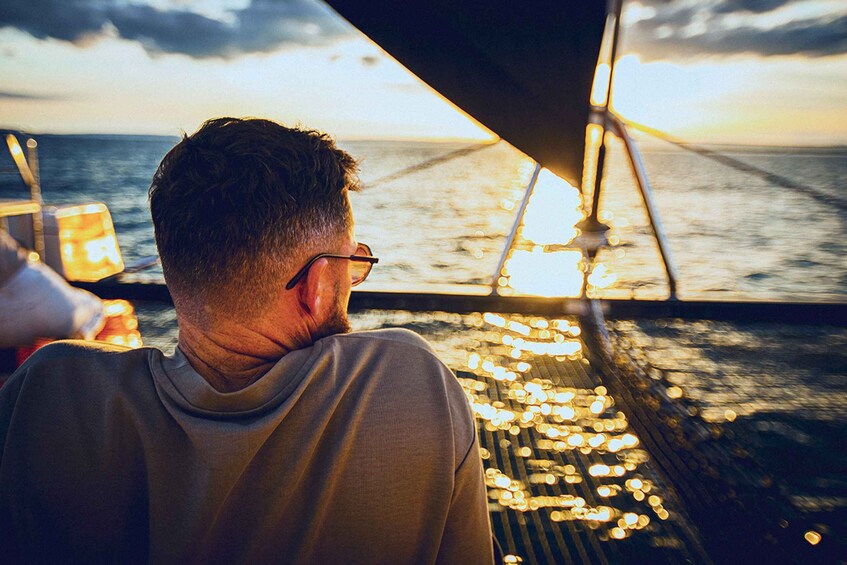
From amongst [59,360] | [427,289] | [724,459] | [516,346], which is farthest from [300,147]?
[516,346]

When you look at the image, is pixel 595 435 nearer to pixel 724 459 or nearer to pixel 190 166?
pixel 724 459

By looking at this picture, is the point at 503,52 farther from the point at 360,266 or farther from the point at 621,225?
the point at 621,225

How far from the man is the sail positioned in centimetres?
108

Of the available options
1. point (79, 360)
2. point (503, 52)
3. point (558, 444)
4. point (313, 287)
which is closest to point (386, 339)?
point (313, 287)

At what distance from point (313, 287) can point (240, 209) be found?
0.55ft

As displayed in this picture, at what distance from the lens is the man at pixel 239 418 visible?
0.67m

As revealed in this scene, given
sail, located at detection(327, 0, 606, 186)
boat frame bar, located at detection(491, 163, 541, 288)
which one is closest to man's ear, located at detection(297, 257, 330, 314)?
sail, located at detection(327, 0, 606, 186)

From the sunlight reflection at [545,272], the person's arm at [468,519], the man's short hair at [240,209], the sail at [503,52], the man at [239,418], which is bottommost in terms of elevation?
the sunlight reflection at [545,272]

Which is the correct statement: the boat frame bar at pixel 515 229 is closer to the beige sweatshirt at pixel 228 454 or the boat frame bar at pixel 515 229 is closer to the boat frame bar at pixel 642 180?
the boat frame bar at pixel 642 180

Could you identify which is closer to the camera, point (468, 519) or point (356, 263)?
point (468, 519)

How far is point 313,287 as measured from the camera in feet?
2.64

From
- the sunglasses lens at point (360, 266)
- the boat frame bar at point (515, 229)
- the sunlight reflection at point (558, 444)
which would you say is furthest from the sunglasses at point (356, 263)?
the boat frame bar at point (515, 229)

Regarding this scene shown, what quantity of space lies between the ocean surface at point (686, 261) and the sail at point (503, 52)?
0.58 m

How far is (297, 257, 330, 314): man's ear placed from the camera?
2.62 ft
